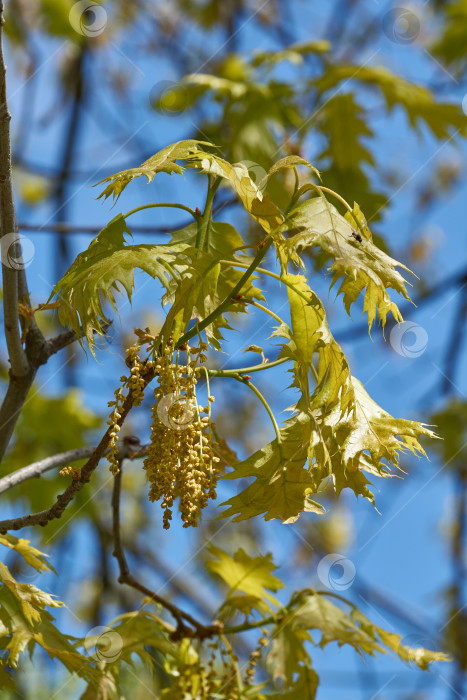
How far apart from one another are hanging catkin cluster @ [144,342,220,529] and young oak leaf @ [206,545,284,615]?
683 mm

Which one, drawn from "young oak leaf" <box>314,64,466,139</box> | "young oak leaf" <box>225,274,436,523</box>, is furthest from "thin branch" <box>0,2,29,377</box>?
"young oak leaf" <box>314,64,466,139</box>

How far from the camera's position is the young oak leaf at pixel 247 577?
1.79 m

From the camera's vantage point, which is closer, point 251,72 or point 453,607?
point 251,72

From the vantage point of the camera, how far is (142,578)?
4082mm

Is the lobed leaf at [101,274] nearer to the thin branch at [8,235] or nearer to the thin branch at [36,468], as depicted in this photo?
the thin branch at [8,235]

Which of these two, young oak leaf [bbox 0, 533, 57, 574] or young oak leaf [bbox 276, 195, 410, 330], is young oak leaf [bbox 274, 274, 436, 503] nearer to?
young oak leaf [bbox 276, 195, 410, 330]

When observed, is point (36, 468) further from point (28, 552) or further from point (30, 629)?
point (30, 629)

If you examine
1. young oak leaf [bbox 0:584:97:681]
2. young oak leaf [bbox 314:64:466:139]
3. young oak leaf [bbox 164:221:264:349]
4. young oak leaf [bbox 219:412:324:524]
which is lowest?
young oak leaf [bbox 0:584:97:681]

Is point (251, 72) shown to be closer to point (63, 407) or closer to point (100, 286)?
point (63, 407)

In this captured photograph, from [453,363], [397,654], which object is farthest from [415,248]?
[397,654]

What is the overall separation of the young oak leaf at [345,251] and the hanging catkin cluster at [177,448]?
0.26 meters

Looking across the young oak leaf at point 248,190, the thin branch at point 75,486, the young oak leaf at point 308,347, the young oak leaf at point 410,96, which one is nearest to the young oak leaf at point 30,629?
the thin branch at point 75,486

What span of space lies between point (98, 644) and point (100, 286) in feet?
2.84

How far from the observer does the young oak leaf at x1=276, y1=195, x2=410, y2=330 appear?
1.11 metres
